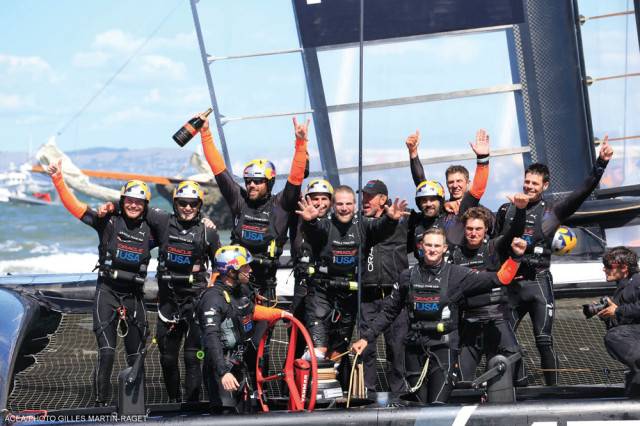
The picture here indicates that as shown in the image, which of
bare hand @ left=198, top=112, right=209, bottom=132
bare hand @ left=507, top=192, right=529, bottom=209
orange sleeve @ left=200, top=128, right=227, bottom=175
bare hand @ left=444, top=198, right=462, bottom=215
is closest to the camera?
Answer: bare hand @ left=507, top=192, right=529, bottom=209

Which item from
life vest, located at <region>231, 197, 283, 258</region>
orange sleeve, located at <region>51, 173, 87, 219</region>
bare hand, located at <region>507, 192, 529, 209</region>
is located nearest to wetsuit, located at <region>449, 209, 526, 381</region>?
bare hand, located at <region>507, 192, 529, 209</region>

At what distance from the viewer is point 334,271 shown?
728cm

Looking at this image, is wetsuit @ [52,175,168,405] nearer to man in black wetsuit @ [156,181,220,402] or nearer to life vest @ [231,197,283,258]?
man in black wetsuit @ [156,181,220,402]

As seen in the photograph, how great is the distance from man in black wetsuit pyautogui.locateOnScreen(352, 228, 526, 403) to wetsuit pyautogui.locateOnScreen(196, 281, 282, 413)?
2.35ft

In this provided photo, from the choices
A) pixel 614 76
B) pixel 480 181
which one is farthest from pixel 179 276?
pixel 614 76

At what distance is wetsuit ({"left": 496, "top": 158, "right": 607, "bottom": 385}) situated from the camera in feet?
24.3

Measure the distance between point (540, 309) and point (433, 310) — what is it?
1281 mm

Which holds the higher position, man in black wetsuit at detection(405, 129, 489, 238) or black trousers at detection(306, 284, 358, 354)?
man in black wetsuit at detection(405, 129, 489, 238)

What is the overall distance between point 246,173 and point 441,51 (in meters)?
3.12

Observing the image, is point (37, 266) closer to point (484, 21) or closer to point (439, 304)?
point (484, 21)

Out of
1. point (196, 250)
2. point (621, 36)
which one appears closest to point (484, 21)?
point (621, 36)

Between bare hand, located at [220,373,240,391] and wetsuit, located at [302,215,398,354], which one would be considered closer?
bare hand, located at [220,373,240,391]

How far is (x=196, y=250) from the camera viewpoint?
24.4ft

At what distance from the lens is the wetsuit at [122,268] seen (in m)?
7.38
